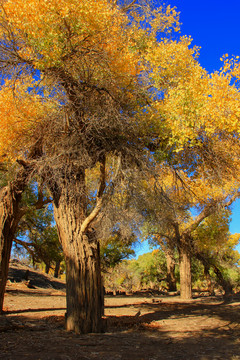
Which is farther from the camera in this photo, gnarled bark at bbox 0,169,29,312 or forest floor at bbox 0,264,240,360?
gnarled bark at bbox 0,169,29,312

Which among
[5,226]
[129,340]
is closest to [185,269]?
[5,226]

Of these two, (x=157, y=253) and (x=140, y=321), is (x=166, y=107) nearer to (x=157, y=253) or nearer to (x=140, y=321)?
(x=140, y=321)

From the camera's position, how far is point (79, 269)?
6.71m

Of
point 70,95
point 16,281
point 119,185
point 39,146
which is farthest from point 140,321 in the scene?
point 16,281

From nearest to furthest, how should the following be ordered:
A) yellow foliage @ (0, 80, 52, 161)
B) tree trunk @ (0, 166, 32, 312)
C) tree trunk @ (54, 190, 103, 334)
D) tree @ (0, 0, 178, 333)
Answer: tree trunk @ (54, 190, 103, 334)
tree @ (0, 0, 178, 333)
yellow foliage @ (0, 80, 52, 161)
tree trunk @ (0, 166, 32, 312)

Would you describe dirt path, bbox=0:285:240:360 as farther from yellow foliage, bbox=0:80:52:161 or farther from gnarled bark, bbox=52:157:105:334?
yellow foliage, bbox=0:80:52:161

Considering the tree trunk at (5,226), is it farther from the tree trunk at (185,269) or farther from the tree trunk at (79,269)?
the tree trunk at (185,269)

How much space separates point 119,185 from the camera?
22.1 feet

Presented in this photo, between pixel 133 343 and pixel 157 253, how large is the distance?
26098mm

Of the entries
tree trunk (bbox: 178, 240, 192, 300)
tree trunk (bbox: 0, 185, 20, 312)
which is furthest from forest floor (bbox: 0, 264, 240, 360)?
tree trunk (bbox: 178, 240, 192, 300)

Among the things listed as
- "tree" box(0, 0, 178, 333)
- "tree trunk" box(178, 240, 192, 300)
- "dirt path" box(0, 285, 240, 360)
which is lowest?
"dirt path" box(0, 285, 240, 360)

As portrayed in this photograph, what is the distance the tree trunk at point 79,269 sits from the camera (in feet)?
21.3

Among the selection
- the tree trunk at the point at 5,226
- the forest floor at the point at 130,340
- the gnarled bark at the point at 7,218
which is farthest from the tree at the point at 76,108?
the tree trunk at the point at 5,226

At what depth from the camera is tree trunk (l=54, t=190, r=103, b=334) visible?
6.50 metres
